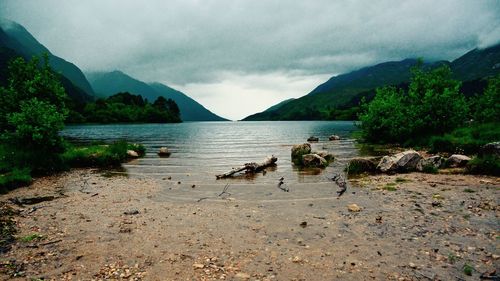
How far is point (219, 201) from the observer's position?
61.2 ft

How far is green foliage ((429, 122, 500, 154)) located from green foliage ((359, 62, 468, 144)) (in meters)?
4.17

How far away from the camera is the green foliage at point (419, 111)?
42.6 m

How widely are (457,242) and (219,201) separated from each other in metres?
12.2

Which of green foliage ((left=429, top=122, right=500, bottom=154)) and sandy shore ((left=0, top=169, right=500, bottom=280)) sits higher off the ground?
green foliage ((left=429, top=122, right=500, bottom=154))

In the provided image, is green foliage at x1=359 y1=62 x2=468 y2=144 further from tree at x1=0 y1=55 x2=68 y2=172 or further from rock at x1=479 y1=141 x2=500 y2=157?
tree at x1=0 y1=55 x2=68 y2=172

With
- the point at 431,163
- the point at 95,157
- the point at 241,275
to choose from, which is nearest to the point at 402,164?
the point at 431,163

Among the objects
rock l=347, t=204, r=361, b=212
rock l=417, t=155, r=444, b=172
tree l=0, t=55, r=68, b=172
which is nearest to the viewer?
rock l=347, t=204, r=361, b=212

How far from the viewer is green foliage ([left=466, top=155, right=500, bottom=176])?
22.2m

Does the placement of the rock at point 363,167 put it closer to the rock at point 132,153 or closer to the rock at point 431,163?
the rock at point 431,163

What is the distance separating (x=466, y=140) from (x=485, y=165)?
40.6 feet

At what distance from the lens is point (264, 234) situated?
12.8 m

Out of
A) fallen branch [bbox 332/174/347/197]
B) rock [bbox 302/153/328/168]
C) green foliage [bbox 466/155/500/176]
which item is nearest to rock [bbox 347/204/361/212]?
fallen branch [bbox 332/174/347/197]

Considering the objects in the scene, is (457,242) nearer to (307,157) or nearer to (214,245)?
(214,245)

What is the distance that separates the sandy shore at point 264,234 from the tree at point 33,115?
7.52 m
